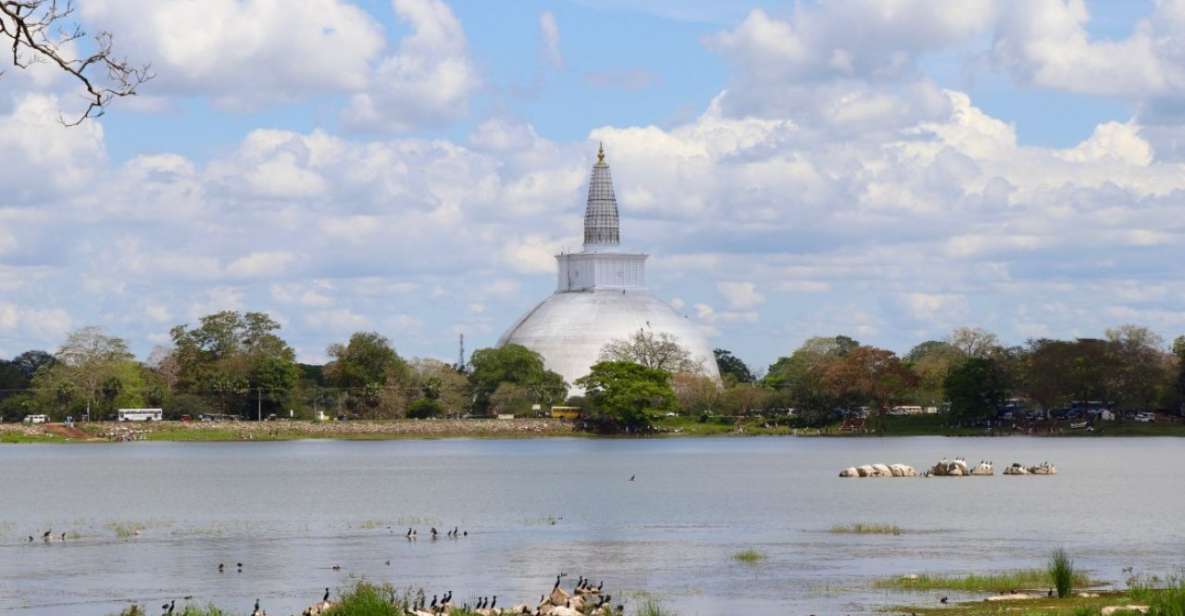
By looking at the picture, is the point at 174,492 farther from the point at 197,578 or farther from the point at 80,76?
the point at 80,76

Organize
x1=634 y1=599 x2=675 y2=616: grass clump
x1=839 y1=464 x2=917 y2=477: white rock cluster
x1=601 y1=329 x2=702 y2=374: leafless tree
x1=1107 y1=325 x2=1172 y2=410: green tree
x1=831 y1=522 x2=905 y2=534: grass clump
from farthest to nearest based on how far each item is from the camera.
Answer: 1. x1=601 y1=329 x2=702 y2=374: leafless tree
2. x1=1107 y1=325 x2=1172 y2=410: green tree
3. x1=839 y1=464 x2=917 y2=477: white rock cluster
4. x1=831 y1=522 x2=905 y2=534: grass clump
5. x1=634 y1=599 x2=675 y2=616: grass clump

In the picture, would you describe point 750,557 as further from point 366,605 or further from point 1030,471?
point 1030,471

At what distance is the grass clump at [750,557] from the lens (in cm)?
4253

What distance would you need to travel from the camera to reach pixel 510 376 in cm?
16000

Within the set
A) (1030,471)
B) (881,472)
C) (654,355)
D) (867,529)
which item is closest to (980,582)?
(867,529)

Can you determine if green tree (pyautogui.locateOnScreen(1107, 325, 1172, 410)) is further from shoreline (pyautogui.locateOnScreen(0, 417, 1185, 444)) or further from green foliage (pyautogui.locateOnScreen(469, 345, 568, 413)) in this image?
green foliage (pyautogui.locateOnScreen(469, 345, 568, 413))

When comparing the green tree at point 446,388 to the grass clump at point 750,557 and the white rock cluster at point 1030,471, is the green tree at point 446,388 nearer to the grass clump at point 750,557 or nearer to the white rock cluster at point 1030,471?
the white rock cluster at point 1030,471

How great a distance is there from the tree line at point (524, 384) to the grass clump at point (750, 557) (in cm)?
8938

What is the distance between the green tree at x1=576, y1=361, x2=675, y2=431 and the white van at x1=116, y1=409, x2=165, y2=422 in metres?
34.4

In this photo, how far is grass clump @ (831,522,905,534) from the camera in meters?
50.6

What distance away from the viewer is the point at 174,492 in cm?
7619

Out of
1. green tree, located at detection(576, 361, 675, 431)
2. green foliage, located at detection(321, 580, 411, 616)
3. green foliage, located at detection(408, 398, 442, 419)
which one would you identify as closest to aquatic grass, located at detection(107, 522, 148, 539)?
green foliage, located at detection(321, 580, 411, 616)

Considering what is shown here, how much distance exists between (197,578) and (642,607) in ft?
39.5

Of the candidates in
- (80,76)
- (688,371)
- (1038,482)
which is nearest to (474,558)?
(80,76)
